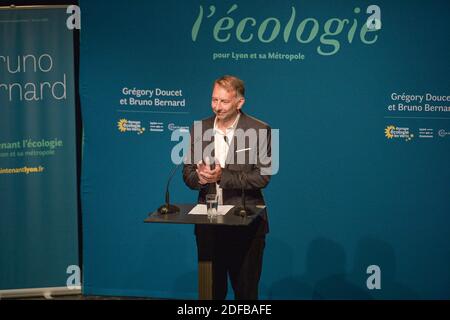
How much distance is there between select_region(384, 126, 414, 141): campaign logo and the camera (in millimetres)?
5414

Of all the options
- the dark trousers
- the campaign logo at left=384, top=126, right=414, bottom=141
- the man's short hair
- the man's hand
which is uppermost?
the man's short hair

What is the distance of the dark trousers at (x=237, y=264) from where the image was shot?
15.4ft

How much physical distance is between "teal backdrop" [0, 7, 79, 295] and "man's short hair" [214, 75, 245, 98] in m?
1.32

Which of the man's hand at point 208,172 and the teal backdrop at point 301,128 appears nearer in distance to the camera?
the man's hand at point 208,172

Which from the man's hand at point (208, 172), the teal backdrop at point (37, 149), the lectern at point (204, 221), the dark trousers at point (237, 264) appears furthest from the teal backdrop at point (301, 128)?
the lectern at point (204, 221)

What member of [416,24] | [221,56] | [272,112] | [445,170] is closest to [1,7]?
[221,56]

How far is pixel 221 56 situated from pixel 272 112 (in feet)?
2.11

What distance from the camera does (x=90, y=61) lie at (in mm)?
5660

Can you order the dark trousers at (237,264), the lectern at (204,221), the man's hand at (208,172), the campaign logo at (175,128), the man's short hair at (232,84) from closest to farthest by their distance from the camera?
the lectern at (204,221) < the man's hand at (208,172) < the dark trousers at (237,264) < the man's short hair at (232,84) < the campaign logo at (175,128)

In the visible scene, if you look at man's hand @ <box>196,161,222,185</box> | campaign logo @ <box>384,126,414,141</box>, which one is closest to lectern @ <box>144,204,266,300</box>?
man's hand @ <box>196,161,222,185</box>

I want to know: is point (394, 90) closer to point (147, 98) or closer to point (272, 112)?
point (272, 112)

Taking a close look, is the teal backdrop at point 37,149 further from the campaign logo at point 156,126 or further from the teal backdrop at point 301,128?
the campaign logo at point 156,126

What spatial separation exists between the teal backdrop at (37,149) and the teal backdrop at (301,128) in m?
0.18

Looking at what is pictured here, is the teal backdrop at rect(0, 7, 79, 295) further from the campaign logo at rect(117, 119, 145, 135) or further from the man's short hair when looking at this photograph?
the man's short hair
